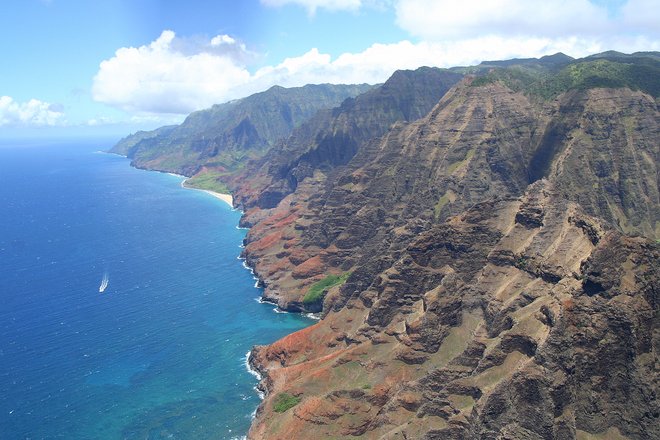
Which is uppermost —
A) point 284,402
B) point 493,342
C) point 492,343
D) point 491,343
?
point 493,342

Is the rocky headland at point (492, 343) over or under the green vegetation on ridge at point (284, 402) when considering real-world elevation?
over

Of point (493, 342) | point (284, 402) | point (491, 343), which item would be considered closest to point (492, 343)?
point (493, 342)

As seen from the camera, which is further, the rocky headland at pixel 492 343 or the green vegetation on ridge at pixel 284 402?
the green vegetation on ridge at pixel 284 402

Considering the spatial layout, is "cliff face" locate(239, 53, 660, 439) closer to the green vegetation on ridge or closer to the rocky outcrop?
the rocky outcrop

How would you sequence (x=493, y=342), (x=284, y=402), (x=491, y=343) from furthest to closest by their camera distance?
1. (x=284, y=402)
2. (x=491, y=343)
3. (x=493, y=342)

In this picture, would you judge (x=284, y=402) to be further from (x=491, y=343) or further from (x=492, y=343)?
(x=492, y=343)

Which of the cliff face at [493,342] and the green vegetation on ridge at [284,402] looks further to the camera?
the green vegetation on ridge at [284,402]

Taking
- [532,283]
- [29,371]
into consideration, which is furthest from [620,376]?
[29,371]

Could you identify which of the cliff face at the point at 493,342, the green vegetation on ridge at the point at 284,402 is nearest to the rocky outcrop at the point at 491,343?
the cliff face at the point at 493,342

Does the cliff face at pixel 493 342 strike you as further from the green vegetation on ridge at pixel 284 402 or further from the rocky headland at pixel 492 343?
the green vegetation on ridge at pixel 284 402

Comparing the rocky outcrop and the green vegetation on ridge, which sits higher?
the rocky outcrop

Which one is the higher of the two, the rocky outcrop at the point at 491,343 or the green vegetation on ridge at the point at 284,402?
the rocky outcrop at the point at 491,343

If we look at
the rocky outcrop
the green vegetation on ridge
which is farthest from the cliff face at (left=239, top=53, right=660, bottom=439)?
the green vegetation on ridge
